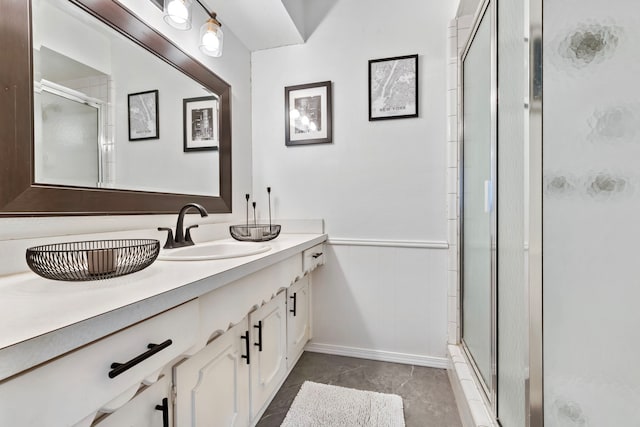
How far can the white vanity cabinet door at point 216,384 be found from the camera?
2.83ft

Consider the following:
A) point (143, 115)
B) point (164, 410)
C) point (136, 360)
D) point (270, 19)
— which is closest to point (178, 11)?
point (143, 115)

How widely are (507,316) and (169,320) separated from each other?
109cm

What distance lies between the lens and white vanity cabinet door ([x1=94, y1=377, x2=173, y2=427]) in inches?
25.8

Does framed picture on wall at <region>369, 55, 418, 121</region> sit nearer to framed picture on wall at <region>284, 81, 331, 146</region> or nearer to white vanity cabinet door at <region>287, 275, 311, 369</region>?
framed picture on wall at <region>284, 81, 331, 146</region>

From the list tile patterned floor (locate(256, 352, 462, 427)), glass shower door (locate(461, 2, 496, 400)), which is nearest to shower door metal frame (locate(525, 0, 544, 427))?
glass shower door (locate(461, 2, 496, 400))

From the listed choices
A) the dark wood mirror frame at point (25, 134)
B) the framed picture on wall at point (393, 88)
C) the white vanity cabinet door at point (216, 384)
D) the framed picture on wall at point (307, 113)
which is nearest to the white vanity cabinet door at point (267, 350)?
the white vanity cabinet door at point (216, 384)

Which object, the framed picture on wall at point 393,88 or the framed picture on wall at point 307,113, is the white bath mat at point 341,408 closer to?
the framed picture on wall at point 307,113

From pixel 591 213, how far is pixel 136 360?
113 centimetres

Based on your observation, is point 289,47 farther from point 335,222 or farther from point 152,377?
point 152,377

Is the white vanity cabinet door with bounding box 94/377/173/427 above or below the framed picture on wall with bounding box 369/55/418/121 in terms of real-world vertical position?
below

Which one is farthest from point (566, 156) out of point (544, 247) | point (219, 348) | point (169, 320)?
point (219, 348)

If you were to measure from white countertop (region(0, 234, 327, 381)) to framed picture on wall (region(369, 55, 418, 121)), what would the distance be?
1462 millimetres

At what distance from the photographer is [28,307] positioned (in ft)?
1.81

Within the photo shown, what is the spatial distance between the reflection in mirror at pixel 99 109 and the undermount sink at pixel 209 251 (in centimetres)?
32
